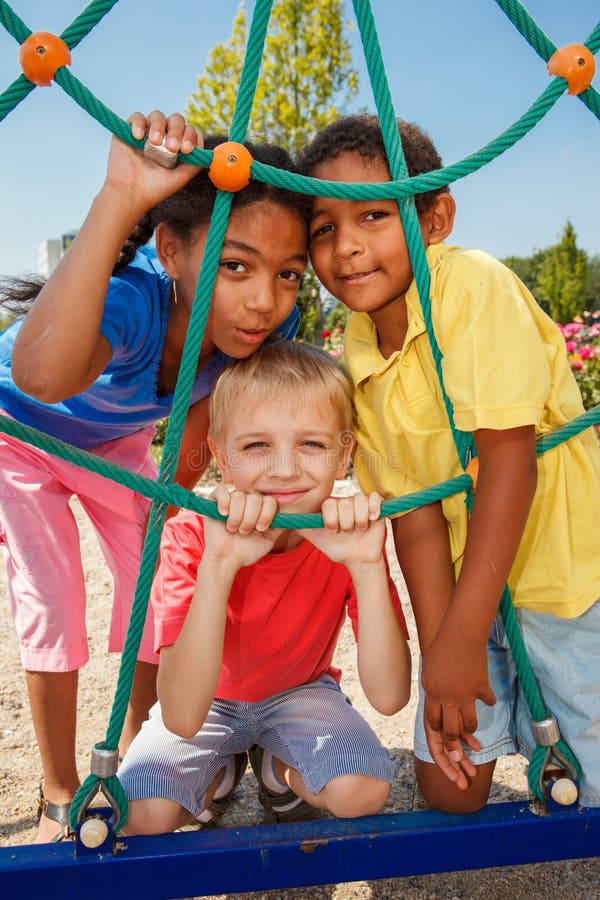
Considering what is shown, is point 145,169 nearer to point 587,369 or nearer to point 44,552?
point 44,552

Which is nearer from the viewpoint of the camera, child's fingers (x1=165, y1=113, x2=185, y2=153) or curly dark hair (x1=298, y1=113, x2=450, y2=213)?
child's fingers (x1=165, y1=113, x2=185, y2=153)

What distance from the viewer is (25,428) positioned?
1106 mm

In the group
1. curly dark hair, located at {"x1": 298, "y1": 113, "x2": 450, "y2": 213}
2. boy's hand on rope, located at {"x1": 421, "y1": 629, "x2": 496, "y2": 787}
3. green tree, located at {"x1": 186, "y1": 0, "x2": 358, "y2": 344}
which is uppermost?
green tree, located at {"x1": 186, "y1": 0, "x2": 358, "y2": 344}

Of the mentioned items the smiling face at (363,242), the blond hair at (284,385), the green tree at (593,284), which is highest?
the green tree at (593,284)

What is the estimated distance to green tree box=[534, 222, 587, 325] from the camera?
2417 centimetres

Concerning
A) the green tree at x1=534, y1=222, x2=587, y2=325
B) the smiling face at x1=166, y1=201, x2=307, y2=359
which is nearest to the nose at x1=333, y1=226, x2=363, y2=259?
the smiling face at x1=166, y1=201, x2=307, y2=359

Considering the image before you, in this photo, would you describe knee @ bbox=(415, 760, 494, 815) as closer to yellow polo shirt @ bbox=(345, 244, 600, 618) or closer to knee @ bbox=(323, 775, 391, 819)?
knee @ bbox=(323, 775, 391, 819)

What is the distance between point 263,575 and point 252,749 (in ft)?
1.51

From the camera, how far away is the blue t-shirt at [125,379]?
1485 mm

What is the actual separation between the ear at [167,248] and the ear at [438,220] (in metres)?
0.48

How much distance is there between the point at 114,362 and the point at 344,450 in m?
0.48

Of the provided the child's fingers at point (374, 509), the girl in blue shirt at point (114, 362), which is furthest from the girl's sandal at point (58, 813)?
the child's fingers at point (374, 509)

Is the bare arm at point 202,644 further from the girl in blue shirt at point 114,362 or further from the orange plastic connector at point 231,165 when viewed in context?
the orange plastic connector at point 231,165

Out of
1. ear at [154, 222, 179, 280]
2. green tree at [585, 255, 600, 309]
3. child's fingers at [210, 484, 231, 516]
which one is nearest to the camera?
child's fingers at [210, 484, 231, 516]
